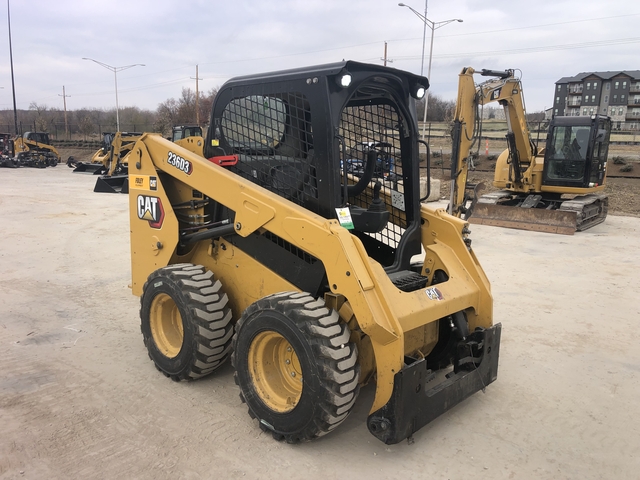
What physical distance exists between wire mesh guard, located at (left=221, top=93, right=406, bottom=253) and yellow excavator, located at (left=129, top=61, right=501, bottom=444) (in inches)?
0.5

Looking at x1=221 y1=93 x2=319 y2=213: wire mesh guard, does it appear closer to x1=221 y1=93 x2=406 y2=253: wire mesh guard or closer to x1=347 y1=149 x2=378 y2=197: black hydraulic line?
x1=221 y1=93 x2=406 y2=253: wire mesh guard

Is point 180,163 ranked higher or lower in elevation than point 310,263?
higher

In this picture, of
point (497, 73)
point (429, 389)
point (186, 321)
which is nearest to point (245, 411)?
point (186, 321)

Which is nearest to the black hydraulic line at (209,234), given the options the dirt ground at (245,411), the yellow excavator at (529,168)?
the dirt ground at (245,411)

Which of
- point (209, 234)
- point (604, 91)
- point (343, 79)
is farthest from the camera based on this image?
point (604, 91)

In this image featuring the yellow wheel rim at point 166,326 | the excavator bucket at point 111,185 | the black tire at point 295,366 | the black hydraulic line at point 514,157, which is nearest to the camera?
the black tire at point 295,366

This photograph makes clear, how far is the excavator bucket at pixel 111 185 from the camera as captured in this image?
1675 cm

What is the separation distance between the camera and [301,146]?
11.8 feet

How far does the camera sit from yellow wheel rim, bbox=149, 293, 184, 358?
4.08 meters

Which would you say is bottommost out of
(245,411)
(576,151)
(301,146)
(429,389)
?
(245,411)

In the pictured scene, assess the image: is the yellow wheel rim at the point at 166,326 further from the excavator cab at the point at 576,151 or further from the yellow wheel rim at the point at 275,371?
the excavator cab at the point at 576,151

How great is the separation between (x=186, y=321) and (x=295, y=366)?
0.97 meters

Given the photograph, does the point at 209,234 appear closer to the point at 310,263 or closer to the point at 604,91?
the point at 310,263

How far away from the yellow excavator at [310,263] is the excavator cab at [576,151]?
994 centimetres
